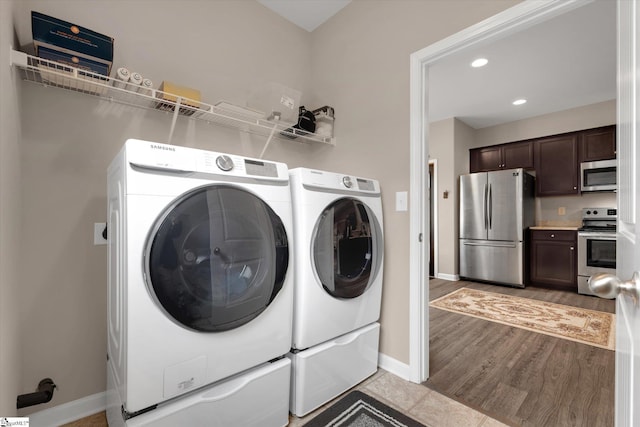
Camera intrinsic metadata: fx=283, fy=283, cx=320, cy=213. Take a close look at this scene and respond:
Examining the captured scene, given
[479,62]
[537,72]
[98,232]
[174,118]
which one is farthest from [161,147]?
[537,72]

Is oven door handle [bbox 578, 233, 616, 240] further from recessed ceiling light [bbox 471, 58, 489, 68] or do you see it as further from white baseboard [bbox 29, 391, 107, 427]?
white baseboard [bbox 29, 391, 107, 427]

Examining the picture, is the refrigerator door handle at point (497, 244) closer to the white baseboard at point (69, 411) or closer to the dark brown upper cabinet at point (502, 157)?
the dark brown upper cabinet at point (502, 157)

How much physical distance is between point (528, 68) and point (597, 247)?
2.53 metres

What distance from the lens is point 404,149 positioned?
5.98 feet

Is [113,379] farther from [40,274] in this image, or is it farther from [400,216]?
[400,216]

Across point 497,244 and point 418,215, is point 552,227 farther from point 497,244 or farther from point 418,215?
point 418,215

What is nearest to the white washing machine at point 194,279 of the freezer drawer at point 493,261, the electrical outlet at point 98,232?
the electrical outlet at point 98,232

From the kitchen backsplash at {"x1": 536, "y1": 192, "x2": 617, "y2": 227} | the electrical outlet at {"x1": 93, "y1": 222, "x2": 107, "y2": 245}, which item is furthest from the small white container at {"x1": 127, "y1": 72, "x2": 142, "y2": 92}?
the kitchen backsplash at {"x1": 536, "y1": 192, "x2": 617, "y2": 227}

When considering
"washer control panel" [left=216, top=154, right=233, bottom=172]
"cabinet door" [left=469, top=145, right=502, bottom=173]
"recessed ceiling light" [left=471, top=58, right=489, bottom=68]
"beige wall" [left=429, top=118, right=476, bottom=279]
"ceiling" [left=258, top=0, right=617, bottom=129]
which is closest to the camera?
"washer control panel" [left=216, top=154, right=233, bottom=172]

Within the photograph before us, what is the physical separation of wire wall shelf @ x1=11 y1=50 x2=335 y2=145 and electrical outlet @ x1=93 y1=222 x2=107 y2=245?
2.15 feet

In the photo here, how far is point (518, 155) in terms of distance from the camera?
15.3 feet

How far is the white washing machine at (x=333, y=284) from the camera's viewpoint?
141cm

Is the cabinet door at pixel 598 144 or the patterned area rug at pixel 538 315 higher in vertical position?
the cabinet door at pixel 598 144

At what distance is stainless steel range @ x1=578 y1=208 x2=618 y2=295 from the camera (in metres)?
3.65
